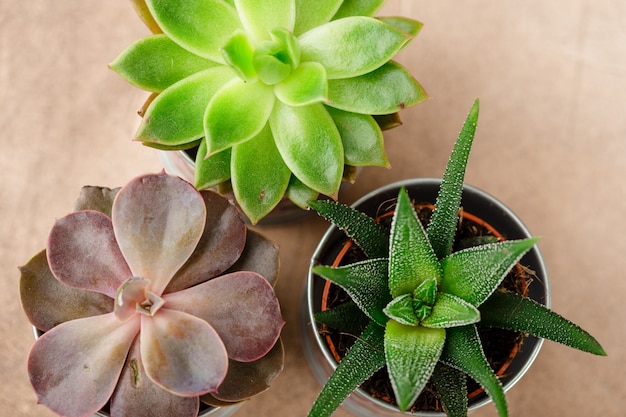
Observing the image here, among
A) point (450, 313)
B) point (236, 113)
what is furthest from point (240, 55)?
point (450, 313)

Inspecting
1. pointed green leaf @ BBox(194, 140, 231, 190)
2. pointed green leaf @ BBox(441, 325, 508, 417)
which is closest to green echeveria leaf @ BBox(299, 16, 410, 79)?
pointed green leaf @ BBox(194, 140, 231, 190)

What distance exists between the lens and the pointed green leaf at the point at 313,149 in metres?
0.53

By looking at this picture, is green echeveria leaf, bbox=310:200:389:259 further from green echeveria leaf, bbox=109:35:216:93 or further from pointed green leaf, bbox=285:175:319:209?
green echeveria leaf, bbox=109:35:216:93

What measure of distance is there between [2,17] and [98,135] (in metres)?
0.17

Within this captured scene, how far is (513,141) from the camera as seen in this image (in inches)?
29.3

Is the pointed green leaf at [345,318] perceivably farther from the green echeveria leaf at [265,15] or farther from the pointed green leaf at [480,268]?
the green echeveria leaf at [265,15]

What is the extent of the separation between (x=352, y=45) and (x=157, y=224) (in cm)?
21

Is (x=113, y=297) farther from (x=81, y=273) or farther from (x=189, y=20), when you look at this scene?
(x=189, y=20)

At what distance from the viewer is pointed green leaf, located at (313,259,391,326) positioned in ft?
1.48

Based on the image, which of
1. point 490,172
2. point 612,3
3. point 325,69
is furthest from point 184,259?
point 612,3

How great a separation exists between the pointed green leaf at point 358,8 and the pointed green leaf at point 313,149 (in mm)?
84

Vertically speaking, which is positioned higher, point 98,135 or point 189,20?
point 189,20

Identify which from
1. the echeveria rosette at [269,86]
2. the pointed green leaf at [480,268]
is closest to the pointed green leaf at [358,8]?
the echeveria rosette at [269,86]

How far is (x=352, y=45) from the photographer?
20.4 inches
